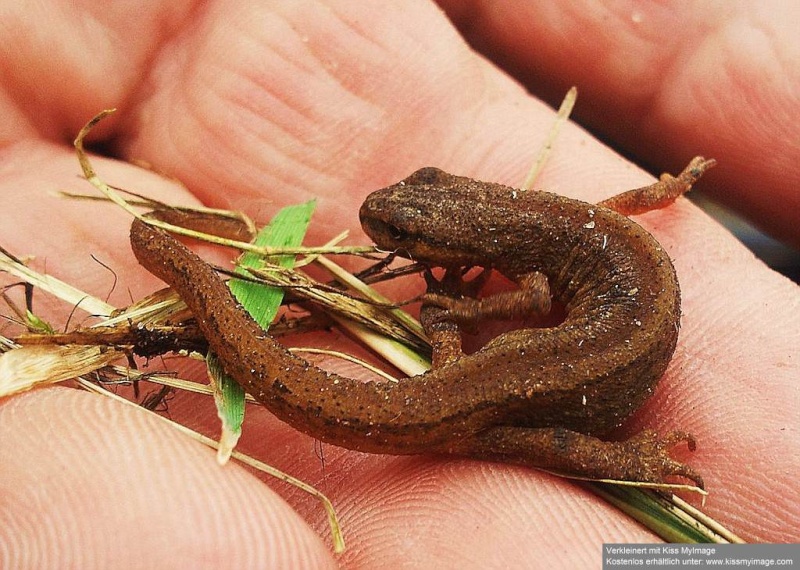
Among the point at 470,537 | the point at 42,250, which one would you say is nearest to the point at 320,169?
the point at 42,250

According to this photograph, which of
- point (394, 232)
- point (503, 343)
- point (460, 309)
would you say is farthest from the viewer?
point (394, 232)

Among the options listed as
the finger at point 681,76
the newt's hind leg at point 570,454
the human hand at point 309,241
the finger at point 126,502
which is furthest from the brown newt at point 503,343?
the finger at point 681,76

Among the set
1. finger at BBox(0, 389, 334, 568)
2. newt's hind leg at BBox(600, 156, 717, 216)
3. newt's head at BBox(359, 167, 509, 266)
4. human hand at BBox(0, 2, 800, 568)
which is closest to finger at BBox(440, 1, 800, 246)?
human hand at BBox(0, 2, 800, 568)

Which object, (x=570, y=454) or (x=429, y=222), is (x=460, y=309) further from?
(x=570, y=454)

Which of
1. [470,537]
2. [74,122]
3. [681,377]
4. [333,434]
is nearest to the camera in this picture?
[470,537]

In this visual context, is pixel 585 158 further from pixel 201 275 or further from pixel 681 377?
pixel 201 275

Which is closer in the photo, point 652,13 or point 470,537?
point 470,537

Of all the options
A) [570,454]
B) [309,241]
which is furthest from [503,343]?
[309,241]
